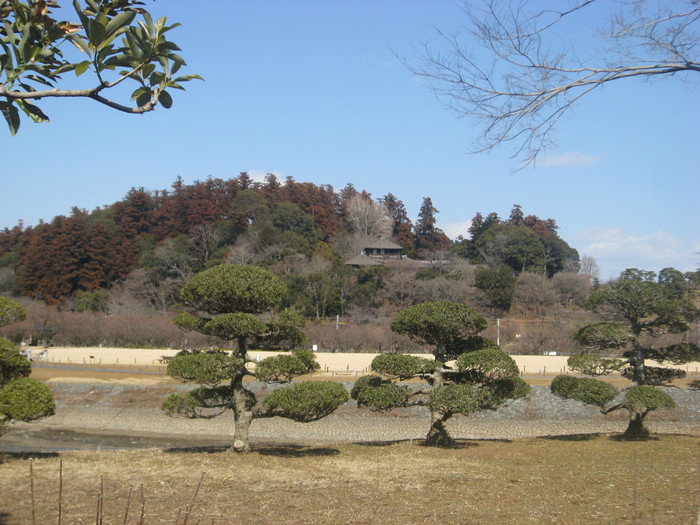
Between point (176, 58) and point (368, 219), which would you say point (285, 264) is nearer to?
point (368, 219)

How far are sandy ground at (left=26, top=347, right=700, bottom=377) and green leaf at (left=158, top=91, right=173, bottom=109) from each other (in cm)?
2383

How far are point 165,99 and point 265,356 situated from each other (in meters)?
28.8

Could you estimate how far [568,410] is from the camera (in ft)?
69.2

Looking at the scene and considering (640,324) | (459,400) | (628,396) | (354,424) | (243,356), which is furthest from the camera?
(354,424)

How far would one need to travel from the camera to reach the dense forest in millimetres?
39281

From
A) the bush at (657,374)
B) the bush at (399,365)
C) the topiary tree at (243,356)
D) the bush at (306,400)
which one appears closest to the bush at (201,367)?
the topiary tree at (243,356)

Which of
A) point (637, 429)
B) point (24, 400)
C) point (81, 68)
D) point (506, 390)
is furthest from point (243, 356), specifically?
point (81, 68)

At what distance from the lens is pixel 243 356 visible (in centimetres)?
1108

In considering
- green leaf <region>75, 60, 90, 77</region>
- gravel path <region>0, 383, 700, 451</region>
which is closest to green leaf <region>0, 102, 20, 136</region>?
green leaf <region>75, 60, 90, 77</region>

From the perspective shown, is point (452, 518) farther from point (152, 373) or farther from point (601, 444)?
point (152, 373)

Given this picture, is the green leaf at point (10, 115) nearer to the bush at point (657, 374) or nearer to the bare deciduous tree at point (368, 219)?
the bush at point (657, 374)

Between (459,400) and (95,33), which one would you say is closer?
(95,33)

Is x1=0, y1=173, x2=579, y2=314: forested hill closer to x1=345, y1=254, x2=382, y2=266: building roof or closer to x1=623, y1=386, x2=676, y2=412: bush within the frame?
x1=345, y1=254, x2=382, y2=266: building roof

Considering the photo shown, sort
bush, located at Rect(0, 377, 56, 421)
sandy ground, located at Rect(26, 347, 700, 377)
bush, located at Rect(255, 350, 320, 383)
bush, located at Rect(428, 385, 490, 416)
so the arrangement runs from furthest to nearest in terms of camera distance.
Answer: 1. sandy ground, located at Rect(26, 347, 700, 377)
2. bush, located at Rect(428, 385, 490, 416)
3. bush, located at Rect(255, 350, 320, 383)
4. bush, located at Rect(0, 377, 56, 421)
